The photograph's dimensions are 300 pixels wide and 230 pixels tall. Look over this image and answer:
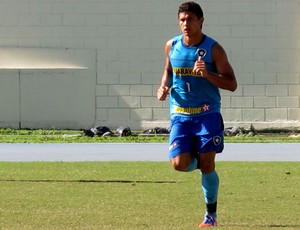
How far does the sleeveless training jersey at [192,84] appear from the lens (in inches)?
359

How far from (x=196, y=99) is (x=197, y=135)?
0.33 meters

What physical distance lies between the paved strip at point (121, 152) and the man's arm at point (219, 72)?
858cm

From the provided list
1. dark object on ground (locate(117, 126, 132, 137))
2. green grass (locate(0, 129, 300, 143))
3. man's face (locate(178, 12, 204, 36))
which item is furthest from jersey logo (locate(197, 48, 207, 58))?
dark object on ground (locate(117, 126, 132, 137))

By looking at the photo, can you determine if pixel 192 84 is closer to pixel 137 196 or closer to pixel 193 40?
pixel 193 40

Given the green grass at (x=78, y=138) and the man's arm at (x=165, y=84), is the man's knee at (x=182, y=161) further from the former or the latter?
the green grass at (x=78, y=138)

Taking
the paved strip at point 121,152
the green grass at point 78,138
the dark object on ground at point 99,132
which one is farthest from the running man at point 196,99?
the dark object on ground at point 99,132

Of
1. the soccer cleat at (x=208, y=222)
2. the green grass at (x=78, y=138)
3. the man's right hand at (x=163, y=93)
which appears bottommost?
the green grass at (x=78, y=138)

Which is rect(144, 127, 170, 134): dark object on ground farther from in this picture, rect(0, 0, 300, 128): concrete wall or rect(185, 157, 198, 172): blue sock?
rect(185, 157, 198, 172): blue sock

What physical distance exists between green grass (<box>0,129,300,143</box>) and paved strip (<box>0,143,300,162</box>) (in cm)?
140

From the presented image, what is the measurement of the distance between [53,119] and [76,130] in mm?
686

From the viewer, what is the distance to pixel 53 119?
→ 2664cm

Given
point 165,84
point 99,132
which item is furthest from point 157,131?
point 165,84

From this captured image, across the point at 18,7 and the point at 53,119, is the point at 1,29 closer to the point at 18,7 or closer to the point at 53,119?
the point at 18,7

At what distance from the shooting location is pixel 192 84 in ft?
30.0
